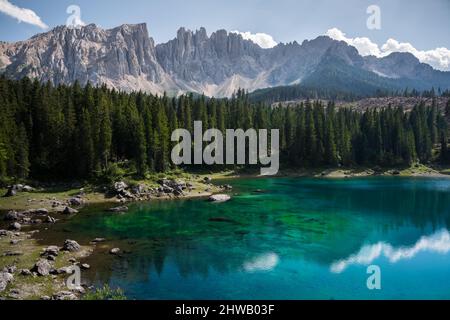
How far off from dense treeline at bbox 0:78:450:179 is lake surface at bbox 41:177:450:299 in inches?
850

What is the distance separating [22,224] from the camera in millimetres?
49781

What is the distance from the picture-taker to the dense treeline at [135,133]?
78.4 metres

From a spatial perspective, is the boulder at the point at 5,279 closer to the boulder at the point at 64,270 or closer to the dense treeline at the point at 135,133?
the boulder at the point at 64,270

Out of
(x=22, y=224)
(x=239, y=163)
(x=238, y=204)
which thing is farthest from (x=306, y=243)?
(x=239, y=163)

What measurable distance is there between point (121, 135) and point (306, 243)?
59615 mm

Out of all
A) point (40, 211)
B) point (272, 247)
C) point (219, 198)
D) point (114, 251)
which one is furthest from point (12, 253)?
point (219, 198)

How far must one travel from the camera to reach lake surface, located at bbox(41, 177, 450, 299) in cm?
3092

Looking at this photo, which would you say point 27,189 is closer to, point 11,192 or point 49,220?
point 11,192

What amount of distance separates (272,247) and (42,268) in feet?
76.8

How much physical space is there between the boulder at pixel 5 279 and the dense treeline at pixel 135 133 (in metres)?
45.2

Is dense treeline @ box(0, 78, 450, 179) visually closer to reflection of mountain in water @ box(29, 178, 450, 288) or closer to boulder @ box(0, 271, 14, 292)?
reflection of mountain in water @ box(29, 178, 450, 288)

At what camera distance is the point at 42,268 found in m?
32.3
